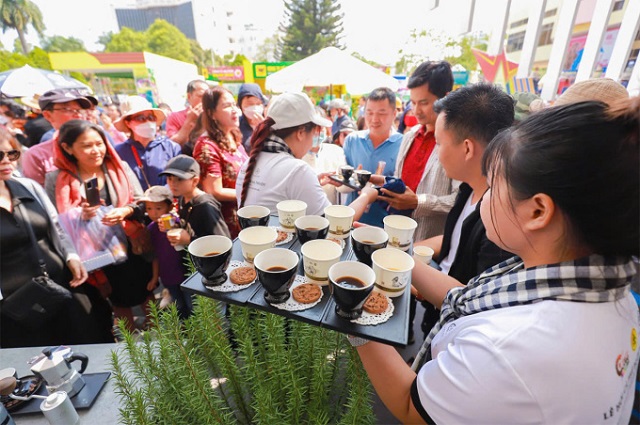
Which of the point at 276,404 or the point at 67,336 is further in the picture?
the point at 67,336

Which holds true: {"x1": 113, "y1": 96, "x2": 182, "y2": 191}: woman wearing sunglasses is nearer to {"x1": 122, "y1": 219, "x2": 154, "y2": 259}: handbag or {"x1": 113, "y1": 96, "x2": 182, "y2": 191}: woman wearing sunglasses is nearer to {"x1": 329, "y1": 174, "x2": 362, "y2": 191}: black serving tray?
{"x1": 122, "y1": 219, "x2": 154, "y2": 259}: handbag

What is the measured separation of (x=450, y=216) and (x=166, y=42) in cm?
5738

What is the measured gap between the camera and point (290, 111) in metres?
1.83

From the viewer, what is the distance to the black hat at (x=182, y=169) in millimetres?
Answer: 2096

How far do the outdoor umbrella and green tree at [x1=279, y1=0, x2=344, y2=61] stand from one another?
35.3 m

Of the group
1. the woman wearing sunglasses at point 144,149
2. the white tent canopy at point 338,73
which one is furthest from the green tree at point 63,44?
the woman wearing sunglasses at point 144,149

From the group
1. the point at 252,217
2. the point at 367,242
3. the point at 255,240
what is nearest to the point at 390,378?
the point at 367,242

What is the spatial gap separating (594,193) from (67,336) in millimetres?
3120

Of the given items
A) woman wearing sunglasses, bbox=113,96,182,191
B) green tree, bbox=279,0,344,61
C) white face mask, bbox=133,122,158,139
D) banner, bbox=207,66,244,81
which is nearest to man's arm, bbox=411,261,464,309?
woman wearing sunglasses, bbox=113,96,182,191

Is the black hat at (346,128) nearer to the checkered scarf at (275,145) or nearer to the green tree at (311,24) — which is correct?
the checkered scarf at (275,145)

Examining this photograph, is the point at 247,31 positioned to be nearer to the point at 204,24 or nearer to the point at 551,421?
the point at 204,24

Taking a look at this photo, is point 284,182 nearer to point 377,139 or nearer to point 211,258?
point 211,258

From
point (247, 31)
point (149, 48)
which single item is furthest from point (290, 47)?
point (247, 31)

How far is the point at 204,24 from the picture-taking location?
67438 mm
